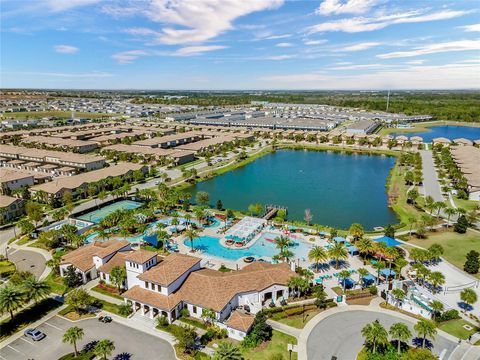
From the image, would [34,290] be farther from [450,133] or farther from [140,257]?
[450,133]

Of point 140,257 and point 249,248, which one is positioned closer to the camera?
point 140,257

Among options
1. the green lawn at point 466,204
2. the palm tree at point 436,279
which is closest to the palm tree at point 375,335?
the palm tree at point 436,279

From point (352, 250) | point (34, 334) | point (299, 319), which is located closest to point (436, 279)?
point (352, 250)

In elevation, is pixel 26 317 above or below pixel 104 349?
below

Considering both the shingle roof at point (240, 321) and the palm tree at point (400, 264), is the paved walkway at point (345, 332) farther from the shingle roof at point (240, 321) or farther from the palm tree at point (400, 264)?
the palm tree at point (400, 264)

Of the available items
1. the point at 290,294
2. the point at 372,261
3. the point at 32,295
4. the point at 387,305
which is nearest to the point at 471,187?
the point at 372,261

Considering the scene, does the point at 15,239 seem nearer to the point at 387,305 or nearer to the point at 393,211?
the point at 387,305

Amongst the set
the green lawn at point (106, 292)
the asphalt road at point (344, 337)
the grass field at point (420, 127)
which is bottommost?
the green lawn at point (106, 292)
